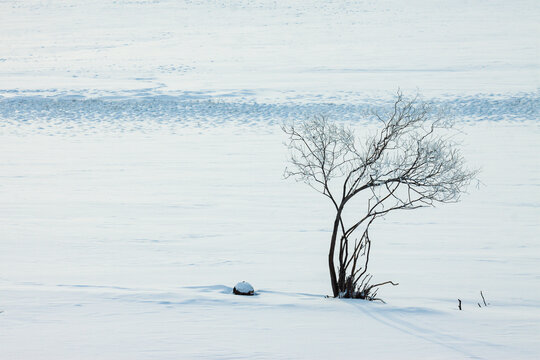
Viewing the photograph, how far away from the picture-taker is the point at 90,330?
17.2 ft

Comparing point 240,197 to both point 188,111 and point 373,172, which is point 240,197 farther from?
point 188,111

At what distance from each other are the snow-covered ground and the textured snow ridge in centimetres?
9

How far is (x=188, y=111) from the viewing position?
779 inches

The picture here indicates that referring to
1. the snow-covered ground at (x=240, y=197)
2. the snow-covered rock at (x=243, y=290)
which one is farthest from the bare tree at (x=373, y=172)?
the snow-covered rock at (x=243, y=290)

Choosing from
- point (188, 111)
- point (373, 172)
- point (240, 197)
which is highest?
point (188, 111)

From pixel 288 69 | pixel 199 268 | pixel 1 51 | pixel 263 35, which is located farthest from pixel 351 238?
pixel 1 51

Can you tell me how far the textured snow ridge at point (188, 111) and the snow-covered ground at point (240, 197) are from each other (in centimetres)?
9

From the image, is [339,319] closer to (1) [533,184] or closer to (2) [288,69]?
(1) [533,184]

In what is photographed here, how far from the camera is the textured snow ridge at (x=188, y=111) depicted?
1867 centimetres

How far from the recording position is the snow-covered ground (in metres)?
5.41

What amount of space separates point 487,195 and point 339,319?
7.30 m

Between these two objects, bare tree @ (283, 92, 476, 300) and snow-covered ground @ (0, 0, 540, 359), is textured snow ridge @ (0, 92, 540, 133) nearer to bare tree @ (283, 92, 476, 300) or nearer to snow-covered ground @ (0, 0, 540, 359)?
snow-covered ground @ (0, 0, 540, 359)

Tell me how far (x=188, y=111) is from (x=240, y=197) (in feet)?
26.1

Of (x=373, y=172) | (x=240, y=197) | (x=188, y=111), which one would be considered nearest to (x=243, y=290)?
(x=373, y=172)
